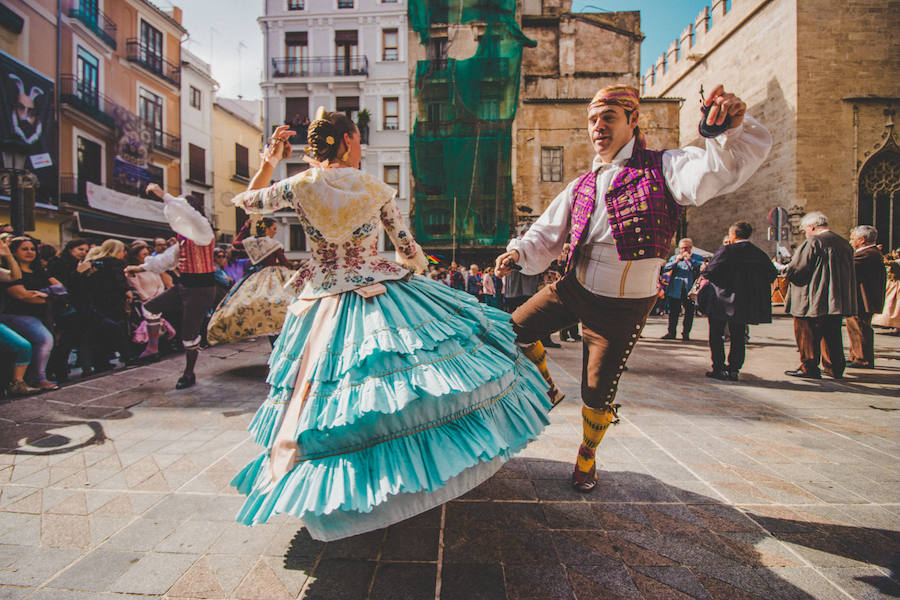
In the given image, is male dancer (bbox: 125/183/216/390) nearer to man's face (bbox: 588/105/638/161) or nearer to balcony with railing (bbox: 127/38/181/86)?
man's face (bbox: 588/105/638/161)

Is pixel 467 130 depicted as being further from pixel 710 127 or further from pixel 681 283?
pixel 710 127

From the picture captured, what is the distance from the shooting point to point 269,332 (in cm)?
505

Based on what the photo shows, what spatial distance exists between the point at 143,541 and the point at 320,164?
6.68ft

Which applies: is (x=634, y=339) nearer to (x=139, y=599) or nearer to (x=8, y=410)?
(x=139, y=599)

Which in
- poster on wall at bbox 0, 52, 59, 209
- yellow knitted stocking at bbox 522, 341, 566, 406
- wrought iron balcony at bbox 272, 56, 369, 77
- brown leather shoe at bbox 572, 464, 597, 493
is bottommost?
brown leather shoe at bbox 572, 464, 597, 493

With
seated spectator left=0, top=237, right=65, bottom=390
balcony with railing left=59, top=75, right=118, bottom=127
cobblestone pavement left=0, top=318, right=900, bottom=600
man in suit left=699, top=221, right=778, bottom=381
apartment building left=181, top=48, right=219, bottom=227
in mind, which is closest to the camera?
cobblestone pavement left=0, top=318, right=900, bottom=600

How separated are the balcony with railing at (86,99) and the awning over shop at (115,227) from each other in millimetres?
3889

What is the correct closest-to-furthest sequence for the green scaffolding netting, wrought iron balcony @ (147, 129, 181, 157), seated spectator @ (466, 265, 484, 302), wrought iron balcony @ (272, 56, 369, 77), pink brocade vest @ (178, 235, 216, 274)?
pink brocade vest @ (178, 235, 216, 274) → seated spectator @ (466, 265, 484, 302) → wrought iron balcony @ (147, 129, 181, 157) → the green scaffolding netting → wrought iron balcony @ (272, 56, 369, 77)

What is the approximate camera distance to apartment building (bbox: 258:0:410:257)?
24.1 metres

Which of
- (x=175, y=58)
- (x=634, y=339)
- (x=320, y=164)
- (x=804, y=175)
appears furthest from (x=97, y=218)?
(x=804, y=175)

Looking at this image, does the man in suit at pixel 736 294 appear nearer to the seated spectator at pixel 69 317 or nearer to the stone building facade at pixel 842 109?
the seated spectator at pixel 69 317

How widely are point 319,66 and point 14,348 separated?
23905mm

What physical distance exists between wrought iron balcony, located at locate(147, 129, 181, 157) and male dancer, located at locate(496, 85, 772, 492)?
24138 millimetres

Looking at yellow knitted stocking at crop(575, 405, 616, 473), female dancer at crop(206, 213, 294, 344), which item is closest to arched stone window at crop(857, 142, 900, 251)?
yellow knitted stocking at crop(575, 405, 616, 473)
